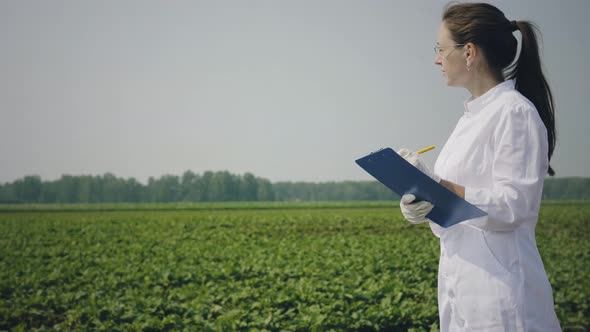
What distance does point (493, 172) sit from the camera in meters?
1.64

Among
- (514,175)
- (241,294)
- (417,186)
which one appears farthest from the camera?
(241,294)

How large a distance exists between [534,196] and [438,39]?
0.68m

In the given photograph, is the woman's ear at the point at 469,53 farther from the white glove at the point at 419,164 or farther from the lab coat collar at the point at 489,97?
the white glove at the point at 419,164

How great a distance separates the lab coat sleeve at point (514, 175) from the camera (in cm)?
158

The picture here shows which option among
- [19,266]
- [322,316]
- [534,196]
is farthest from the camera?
[19,266]

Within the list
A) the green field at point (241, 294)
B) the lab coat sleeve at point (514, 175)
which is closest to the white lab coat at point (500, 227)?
the lab coat sleeve at point (514, 175)

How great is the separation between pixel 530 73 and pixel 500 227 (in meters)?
0.65

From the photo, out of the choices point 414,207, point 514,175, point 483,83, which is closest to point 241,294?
point 414,207

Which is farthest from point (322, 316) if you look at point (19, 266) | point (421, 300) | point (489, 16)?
point (19, 266)

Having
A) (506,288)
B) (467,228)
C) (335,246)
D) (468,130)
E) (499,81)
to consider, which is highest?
(499,81)

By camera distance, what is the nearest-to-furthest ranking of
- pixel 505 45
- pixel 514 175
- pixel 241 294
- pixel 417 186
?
pixel 514 175 < pixel 417 186 < pixel 505 45 < pixel 241 294

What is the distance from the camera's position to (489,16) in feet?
5.90

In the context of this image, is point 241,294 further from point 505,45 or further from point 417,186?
point 505,45

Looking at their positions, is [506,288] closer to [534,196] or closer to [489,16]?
[534,196]
